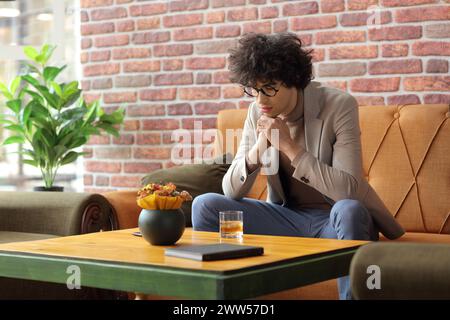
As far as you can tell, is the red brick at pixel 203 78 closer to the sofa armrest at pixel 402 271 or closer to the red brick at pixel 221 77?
the red brick at pixel 221 77

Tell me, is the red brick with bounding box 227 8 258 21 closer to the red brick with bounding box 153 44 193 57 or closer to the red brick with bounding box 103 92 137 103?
the red brick with bounding box 153 44 193 57

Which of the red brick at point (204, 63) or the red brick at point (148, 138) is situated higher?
the red brick at point (204, 63)

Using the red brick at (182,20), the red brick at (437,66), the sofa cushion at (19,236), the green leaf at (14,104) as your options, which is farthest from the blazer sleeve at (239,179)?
the green leaf at (14,104)

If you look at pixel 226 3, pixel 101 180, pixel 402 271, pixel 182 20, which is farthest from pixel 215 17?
pixel 402 271

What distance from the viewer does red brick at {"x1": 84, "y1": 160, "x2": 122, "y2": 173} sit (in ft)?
14.8

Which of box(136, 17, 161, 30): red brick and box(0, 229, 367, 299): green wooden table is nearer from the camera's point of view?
box(0, 229, 367, 299): green wooden table

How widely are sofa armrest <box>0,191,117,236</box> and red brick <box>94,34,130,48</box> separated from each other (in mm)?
1309

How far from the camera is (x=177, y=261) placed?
1952mm

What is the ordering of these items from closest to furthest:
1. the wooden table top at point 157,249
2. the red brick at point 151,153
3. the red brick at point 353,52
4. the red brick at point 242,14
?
1. the wooden table top at point 157,249
2. the red brick at point 353,52
3. the red brick at point 242,14
4. the red brick at point 151,153

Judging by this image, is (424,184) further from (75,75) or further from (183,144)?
(75,75)

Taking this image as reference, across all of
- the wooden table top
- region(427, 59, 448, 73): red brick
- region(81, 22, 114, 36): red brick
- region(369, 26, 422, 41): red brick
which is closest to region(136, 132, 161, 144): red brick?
region(81, 22, 114, 36): red brick

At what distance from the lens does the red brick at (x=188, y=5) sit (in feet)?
13.8

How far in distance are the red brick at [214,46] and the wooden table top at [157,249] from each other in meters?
1.70

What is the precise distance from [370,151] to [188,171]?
31.5 inches
